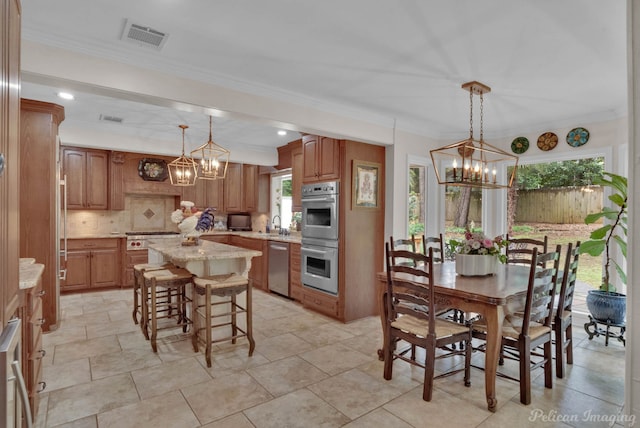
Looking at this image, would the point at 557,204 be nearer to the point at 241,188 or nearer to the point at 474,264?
the point at 474,264

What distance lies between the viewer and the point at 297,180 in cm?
546

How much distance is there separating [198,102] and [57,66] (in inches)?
37.3

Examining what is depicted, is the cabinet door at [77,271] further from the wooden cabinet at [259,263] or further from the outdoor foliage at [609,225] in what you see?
the outdoor foliage at [609,225]

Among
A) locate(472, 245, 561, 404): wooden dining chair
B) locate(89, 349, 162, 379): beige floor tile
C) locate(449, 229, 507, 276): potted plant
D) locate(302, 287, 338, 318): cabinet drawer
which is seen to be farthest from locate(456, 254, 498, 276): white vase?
locate(89, 349, 162, 379): beige floor tile

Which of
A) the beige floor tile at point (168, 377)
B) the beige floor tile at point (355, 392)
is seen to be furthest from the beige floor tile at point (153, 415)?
the beige floor tile at point (355, 392)

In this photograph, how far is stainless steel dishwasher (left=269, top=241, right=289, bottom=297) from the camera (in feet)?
17.2

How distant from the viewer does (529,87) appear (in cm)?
329

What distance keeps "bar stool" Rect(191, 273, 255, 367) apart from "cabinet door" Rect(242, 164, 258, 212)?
11.6ft

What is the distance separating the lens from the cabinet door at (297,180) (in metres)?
5.40

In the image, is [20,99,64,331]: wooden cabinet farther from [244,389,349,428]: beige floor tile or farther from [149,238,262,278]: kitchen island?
[244,389,349,428]: beige floor tile

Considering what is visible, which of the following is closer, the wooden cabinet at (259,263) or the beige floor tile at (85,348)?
the beige floor tile at (85,348)

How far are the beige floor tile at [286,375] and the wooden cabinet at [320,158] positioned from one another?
2.19m

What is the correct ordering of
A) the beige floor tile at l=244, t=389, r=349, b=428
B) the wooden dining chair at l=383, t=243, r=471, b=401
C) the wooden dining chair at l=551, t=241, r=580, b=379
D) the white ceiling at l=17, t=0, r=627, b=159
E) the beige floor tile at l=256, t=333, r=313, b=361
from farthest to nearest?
the beige floor tile at l=256, t=333, r=313, b=361 < the wooden dining chair at l=551, t=241, r=580, b=379 < the wooden dining chair at l=383, t=243, r=471, b=401 < the beige floor tile at l=244, t=389, r=349, b=428 < the white ceiling at l=17, t=0, r=627, b=159

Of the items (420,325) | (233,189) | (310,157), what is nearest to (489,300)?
(420,325)
